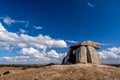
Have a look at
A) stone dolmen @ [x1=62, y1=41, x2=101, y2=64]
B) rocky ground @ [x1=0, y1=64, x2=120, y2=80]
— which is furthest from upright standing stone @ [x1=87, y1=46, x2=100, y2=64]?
rocky ground @ [x1=0, y1=64, x2=120, y2=80]

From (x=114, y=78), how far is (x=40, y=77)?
6088 millimetres

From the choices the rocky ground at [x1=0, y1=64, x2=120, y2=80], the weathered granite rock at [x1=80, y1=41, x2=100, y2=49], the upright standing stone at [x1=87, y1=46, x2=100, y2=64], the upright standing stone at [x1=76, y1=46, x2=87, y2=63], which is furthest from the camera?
the weathered granite rock at [x1=80, y1=41, x2=100, y2=49]

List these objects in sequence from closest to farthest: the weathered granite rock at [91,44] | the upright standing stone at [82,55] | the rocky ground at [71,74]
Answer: the rocky ground at [71,74] → the upright standing stone at [82,55] → the weathered granite rock at [91,44]

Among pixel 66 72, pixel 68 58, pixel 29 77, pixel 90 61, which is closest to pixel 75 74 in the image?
pixel 66 72

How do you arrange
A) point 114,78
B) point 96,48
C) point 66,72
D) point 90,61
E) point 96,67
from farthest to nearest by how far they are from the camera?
point 96,48 < point 90,61 < point 96,67 < point 66,72 < point 114,78

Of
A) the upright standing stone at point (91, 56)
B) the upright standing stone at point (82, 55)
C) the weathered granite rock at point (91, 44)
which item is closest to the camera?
the upright standing stone at point (82, 55)

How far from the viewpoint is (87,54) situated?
87.7ft

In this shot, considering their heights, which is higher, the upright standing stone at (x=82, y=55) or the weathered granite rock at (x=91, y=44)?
the weathered granite rock at (x=91, y=44)

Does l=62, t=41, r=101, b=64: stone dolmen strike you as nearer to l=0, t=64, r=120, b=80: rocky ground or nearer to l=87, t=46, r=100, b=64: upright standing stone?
l=87, t=46, r=100, b=64: upright standing stone

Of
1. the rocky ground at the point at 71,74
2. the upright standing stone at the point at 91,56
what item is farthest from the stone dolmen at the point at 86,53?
the rocky ground at the point at 71,74

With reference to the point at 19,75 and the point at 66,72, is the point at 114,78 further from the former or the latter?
the point at 19,75

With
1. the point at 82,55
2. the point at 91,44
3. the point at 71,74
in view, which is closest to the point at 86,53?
the point at 82,55

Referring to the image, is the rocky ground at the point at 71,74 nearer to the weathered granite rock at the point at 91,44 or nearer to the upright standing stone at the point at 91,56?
the upright standing stone at the point at 91,56

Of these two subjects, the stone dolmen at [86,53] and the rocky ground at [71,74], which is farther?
the stone dolmen at [86,53]
